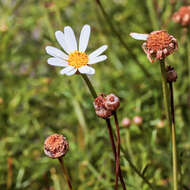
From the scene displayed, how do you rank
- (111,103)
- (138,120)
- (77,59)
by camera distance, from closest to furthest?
(111,103) < (77,59) < (138,120)

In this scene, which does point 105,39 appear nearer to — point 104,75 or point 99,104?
point 104,75

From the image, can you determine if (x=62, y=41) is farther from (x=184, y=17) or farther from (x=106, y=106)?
(x=184, y=17)

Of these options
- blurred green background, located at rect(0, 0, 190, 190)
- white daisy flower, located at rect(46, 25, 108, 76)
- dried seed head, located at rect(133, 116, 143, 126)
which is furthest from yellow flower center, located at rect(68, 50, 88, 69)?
dried seed head, located at rect(133, 116, 143, 126)

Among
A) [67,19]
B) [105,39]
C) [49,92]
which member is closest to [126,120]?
[49,92]

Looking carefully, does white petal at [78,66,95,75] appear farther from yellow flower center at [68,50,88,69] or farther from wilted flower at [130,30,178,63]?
wilted flower at [130,30,178,63]

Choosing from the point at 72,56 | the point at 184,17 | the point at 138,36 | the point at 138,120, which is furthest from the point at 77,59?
the point at 184,17

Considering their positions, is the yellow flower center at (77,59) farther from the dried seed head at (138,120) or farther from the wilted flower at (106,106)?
the dried seed head at (138,120)
